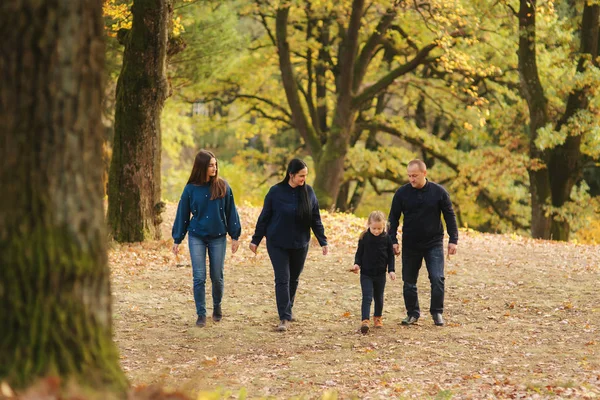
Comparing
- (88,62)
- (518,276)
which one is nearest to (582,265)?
(518,276)

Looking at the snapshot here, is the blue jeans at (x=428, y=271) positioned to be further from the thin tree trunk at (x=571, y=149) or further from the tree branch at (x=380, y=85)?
the tree branch at (x=380, y=85)

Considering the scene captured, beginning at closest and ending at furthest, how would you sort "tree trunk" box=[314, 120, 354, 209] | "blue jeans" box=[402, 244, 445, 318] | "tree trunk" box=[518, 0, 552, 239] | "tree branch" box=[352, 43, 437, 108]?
"blue jeans" box=[402, 244, 445, 318]
"tree trunk" box=[518, 0, 552, 239]
"tree branch" box=[352, 43, 437, 108]
"tree trunk" box=[314, 120, 354, 209]

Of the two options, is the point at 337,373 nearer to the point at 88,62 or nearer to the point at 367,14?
the point at 88,62

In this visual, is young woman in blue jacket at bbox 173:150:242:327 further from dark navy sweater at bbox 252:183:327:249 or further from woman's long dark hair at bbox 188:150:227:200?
dark navy sweater at bbox 252:183:327:249

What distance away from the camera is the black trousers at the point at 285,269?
907cm

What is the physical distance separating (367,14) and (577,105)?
717 cm

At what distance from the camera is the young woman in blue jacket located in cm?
895

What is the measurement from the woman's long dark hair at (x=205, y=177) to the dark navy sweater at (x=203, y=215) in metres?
0.06

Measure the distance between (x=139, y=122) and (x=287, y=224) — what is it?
19.8 feet

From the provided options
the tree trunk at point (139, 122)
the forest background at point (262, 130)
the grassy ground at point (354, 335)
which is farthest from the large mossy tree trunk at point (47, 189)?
the tree trunk at point (139, 122)

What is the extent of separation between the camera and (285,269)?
29.9 feet

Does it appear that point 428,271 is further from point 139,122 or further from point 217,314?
point 139,122

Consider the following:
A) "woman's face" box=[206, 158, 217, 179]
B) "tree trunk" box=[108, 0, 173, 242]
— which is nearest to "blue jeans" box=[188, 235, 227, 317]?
"woman's face" box=[206, 158, 217, 179]

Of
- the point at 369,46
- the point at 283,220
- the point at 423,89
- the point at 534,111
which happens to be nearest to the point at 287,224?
the point at 283,220
